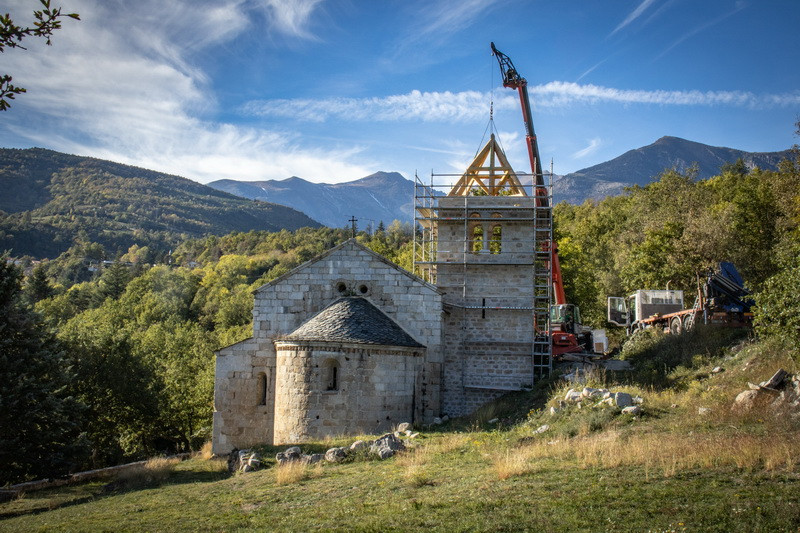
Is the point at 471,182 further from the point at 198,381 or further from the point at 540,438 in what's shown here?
the point at 198,381

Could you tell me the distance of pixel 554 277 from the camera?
98.1 ft

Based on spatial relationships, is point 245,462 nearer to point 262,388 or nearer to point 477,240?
point 262,388

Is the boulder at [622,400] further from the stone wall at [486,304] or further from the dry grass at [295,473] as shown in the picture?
the stone wall at [486,304]

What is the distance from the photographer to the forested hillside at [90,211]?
438 feet

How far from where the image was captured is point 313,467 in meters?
14.4

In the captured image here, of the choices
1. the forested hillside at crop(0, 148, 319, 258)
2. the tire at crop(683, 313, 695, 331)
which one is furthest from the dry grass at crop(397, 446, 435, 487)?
the forested hillside at crop(0, 148, 319, 258)

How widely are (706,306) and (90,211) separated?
541 feet

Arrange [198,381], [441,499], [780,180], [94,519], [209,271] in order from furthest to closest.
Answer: [209,271] < [780,180] < [198,381] < [94,519] < [441,499]

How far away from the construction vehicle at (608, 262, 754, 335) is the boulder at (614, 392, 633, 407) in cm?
733

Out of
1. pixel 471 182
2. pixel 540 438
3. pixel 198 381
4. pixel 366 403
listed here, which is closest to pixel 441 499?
pixel 540 438

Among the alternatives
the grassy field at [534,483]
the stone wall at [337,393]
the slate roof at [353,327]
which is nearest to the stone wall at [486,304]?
the slate roof at [353,327]

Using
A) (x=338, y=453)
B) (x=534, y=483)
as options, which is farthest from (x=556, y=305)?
Answer: (x=534, y=483)

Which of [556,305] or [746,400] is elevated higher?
[556,305]

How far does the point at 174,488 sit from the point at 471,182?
652 inches
